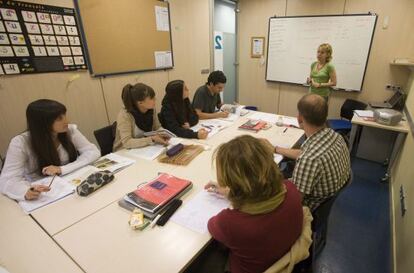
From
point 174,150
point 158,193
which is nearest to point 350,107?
point 174,150

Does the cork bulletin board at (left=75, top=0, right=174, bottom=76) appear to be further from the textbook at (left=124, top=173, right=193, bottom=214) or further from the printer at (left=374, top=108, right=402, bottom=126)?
the printer at (left=374, top=108, right=402, bottom=126)

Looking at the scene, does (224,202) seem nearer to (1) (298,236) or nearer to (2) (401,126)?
(1) (298,236)

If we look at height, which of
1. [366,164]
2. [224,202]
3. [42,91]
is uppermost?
[42,91]

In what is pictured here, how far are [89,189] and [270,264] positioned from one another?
42.6 inches

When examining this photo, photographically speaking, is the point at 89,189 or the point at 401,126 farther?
the point at 401,126

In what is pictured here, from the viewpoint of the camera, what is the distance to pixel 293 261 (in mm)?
877

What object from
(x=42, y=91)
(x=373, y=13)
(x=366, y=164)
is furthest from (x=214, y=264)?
(x=373, y=13)

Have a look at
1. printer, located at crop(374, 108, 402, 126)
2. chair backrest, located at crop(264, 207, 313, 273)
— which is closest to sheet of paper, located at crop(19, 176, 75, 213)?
chair backrest, located at crop(264, 207, 313, 273)

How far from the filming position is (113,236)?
1.07 m

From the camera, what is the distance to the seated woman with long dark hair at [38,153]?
4.39 ft

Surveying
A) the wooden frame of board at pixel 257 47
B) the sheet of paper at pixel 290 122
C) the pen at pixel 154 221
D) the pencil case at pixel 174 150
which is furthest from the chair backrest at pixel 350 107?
the pen at pixel 154 221

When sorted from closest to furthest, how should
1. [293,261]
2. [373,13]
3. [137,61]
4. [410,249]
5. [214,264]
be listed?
[293,261], [214,264], [410,249], [137,61], [373,13]

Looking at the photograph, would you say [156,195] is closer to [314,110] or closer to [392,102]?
[314,110]

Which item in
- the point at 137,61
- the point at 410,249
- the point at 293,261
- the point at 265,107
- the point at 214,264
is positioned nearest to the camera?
the point at 293,261
